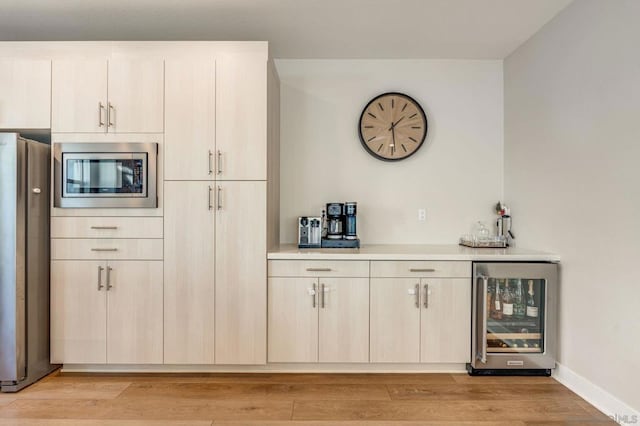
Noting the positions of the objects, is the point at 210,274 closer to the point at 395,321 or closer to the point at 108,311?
the point at 108,311

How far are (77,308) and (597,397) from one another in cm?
344

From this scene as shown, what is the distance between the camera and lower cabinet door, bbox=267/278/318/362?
274 centimetres

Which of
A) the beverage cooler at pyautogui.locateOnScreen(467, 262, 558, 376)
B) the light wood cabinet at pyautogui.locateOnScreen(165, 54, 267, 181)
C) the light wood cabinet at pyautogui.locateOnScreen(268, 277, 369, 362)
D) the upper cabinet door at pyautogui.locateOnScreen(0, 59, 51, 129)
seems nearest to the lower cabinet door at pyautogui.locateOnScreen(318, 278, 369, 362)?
the light wood cabinet at pyautogui.locateOnScreen(268, 277, 369, 362)

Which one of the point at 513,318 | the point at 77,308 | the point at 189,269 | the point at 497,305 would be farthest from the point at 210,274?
the point at 513,318

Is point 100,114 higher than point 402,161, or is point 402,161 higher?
point 100,114

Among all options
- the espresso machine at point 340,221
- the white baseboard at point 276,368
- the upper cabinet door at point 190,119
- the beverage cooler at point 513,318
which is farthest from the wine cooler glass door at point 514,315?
the upper cabinet door at point 190,119

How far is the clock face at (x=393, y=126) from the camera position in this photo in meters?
3.42

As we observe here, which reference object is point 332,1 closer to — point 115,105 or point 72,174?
point 115,105

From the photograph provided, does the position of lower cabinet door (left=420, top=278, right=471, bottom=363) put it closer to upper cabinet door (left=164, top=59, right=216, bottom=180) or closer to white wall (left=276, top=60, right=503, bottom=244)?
white wall (left=276, top=60, right=503, bottom=244)

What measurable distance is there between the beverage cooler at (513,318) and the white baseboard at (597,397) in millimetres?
99

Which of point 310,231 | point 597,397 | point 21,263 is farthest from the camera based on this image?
point 310,231

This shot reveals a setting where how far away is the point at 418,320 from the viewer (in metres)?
2.76

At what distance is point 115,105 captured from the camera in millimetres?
2717

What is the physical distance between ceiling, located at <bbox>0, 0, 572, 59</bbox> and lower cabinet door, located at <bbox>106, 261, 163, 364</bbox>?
175 centimetres
